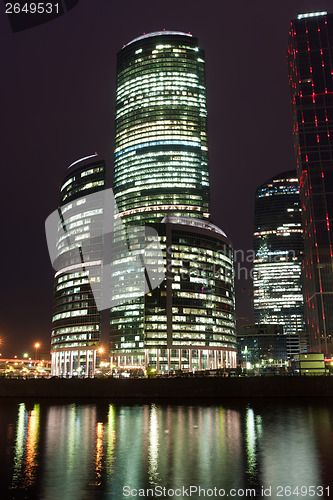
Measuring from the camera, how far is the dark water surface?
26744mm

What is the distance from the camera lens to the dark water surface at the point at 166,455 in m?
26.7

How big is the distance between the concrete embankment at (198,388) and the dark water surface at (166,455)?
28966 millimetres

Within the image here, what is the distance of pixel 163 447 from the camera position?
40.1 metres

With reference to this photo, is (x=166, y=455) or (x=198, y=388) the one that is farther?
(x=198, y=388)

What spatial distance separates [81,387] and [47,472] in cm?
6911

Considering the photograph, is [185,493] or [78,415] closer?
[185,493]

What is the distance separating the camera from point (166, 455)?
36438mm

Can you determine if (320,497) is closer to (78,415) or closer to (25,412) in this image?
(78,415)

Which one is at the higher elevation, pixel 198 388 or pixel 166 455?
pixel 198 388

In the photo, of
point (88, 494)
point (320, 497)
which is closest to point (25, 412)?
point (88, 494)

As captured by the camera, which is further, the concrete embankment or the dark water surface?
the concrete embankment

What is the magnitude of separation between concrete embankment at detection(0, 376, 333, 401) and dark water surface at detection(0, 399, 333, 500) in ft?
95.0

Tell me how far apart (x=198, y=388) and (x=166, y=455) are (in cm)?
5945

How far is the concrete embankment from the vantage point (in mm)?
93625
